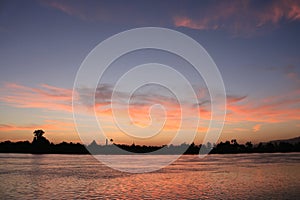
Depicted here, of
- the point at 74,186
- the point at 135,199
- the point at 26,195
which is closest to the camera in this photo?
the point at 135,199

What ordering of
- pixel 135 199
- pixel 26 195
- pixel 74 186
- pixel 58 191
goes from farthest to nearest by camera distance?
1. pixel 74 186
2. pixel 58 191
3. pixel 26 195
4. pixel 135 199

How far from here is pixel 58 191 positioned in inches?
1850

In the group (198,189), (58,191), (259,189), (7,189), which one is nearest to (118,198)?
(58,191)

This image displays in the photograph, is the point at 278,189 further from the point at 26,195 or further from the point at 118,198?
the point at 26,195

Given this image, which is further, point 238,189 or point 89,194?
point 238,189

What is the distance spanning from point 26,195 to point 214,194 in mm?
26859

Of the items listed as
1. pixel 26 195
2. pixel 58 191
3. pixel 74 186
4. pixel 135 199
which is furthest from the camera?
pixel 74 186

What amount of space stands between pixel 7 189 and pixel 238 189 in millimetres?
36594

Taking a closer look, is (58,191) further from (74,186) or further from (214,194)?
(214,194)

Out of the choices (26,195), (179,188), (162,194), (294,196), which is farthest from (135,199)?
(294,196)

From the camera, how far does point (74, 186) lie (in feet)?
172

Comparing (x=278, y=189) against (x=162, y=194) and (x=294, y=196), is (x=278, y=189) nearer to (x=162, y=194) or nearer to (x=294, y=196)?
(x=294, y=196)

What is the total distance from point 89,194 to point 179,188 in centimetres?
1476

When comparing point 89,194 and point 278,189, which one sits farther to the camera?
point 278,189
